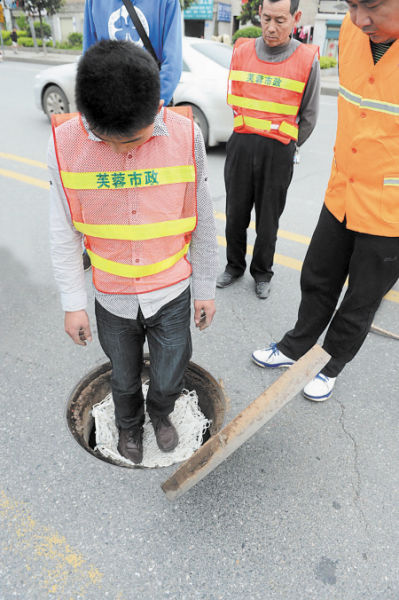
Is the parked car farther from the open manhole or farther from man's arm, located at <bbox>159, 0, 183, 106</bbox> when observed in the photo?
the open manhole

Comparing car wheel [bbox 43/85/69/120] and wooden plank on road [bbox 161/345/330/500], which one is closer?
wooden plank on road [bbox 161/345/330/500]

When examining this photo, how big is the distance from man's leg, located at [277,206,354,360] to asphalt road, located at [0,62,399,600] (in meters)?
0.31

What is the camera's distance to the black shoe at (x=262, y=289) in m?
3.29

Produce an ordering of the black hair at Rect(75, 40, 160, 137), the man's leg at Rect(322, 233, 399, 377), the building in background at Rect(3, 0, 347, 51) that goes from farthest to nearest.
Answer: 1. the building in background at Rect(3, 0, 347, 51)
2. the man's leg at Rect(322, 233, 399, 377)
3. the black hair at Rect(75, 40, 160, 137)

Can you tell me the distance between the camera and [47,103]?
293 inches

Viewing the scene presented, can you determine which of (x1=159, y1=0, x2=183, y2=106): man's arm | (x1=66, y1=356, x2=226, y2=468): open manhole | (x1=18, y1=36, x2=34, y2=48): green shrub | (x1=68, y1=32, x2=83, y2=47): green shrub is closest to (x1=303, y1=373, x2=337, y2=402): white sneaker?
(x1=66, y1=356, x2=226, y2=468): open manhole

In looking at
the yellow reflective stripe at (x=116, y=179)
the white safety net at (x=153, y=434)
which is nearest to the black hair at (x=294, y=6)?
the yellow reflective stripe at (x=116, y=179)

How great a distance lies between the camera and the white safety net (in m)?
2.24

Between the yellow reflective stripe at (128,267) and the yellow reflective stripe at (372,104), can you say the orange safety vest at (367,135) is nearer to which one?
the yellow reflective stripe at (372,104)

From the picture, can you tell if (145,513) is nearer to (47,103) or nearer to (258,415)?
(258,415)

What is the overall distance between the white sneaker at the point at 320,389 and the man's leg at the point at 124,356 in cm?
93

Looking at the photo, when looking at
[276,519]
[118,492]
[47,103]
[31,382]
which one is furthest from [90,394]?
[47,103]

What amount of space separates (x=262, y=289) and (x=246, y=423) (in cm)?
183

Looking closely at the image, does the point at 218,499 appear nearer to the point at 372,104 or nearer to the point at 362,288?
the point at 362,288
